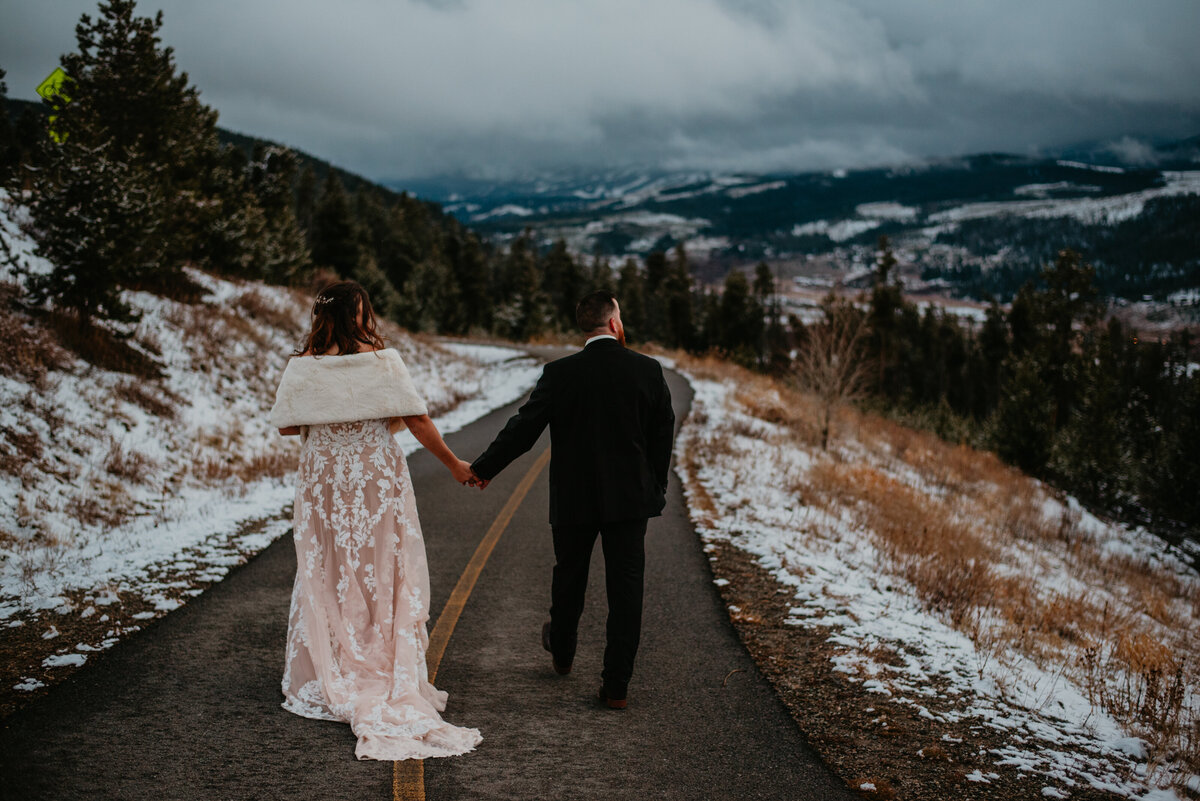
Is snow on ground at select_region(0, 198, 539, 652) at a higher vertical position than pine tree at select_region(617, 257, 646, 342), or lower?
lower

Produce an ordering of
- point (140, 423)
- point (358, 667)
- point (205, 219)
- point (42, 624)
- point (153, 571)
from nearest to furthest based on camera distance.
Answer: point (358, 667), point (42, 624), point (153, 571), point (140, 423), point (205, 219)

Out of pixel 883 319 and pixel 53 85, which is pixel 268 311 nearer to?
pixel 53 85

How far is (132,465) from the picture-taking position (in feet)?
30.9

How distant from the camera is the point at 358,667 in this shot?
13.2ft

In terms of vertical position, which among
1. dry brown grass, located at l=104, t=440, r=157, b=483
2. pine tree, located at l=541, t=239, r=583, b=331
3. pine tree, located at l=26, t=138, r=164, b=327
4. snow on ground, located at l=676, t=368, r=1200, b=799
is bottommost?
snow on ground, located at l=676, t=368, r=1200, b=799

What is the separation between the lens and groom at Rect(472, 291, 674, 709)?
4180mm

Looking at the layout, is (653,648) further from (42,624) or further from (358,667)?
(42,624)

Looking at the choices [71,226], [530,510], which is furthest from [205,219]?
[530,510]

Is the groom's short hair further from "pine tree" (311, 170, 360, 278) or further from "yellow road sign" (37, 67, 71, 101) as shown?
"pine tree" (311, 170, 360, 278)

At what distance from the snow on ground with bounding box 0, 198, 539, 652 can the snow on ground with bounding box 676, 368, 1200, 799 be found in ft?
13.6

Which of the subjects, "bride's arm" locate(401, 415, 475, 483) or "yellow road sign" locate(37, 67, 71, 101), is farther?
"yellow road sign" locate(37, 67, 71, 101)

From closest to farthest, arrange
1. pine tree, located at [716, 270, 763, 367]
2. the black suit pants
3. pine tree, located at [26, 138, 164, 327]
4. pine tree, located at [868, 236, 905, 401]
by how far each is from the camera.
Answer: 1. the black suit pants
2. pine tree, located at [26, 138, 164, 327]
3. pine tree, located at [868, 236, 905, 401]
4. pine tree, located at [716, 270, 763, 367]

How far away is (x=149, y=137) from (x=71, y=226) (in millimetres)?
6715

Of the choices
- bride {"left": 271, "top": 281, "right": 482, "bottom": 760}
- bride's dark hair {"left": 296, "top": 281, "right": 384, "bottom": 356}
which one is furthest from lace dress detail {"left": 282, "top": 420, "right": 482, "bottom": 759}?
bride's dark hair {"left": 296, "top": 281, "right": 384, "bottom": 356}
